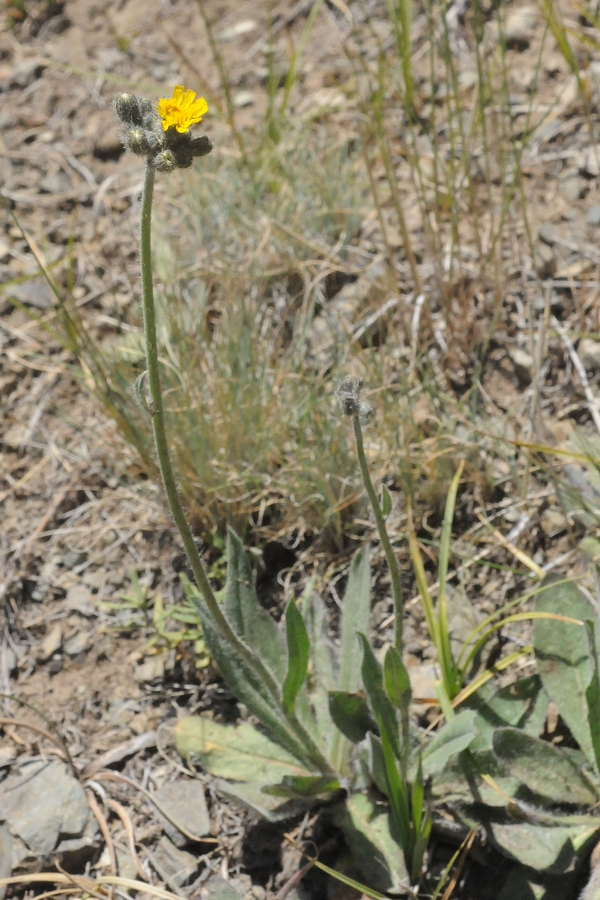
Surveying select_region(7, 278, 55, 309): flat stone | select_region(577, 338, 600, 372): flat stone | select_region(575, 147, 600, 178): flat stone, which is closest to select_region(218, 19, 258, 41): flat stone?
select_region(7, 278, 55, 309): flat stone

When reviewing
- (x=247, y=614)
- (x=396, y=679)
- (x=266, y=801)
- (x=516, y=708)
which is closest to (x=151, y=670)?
(x=247, y=614)

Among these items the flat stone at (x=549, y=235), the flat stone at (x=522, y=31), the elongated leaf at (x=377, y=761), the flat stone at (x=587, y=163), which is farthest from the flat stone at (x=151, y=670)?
Answer: the flat stone at (x=522, y=31)

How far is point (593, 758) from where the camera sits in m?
2.33

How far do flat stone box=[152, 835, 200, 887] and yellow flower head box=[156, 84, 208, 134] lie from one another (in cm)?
198

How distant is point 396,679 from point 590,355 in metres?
1.63

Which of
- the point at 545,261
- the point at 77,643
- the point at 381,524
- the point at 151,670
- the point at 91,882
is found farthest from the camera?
the point at 545,261

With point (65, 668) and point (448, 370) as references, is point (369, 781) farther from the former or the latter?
point (448, 370)

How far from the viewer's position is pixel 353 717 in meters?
2.36

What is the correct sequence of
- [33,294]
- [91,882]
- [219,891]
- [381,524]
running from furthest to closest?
[33,294]
[91,882]
[219,891]
[381,524]

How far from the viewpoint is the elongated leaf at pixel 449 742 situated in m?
2.17

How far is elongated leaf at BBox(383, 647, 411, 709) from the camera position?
2.09 m

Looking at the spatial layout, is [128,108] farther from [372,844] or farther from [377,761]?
[372,844]

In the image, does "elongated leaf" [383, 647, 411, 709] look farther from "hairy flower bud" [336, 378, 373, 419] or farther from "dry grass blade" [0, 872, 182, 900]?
"dry grass blade" [0, 872, 182, 900]

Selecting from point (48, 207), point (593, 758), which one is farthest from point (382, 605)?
point (48, 207)
